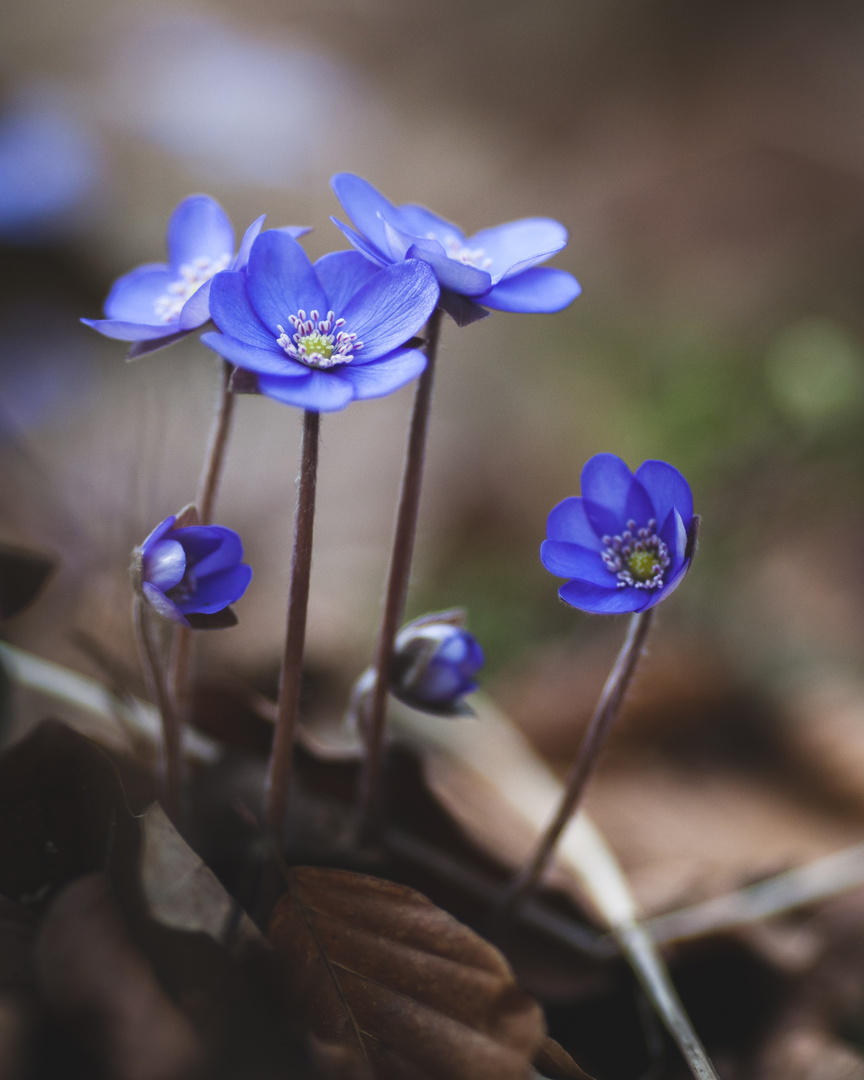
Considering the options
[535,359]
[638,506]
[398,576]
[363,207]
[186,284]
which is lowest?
[535,359]

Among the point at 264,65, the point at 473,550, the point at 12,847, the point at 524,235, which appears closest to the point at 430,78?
the point at 264,65

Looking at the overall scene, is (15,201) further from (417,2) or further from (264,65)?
(417,2)

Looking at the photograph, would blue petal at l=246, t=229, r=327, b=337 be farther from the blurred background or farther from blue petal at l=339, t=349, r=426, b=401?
the blurred background

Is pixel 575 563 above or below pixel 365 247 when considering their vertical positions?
below

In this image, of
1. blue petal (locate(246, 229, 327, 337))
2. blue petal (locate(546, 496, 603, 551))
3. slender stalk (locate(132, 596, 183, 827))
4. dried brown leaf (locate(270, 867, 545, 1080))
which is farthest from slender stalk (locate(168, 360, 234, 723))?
blue petal (locate(546, 496, 603, 551))

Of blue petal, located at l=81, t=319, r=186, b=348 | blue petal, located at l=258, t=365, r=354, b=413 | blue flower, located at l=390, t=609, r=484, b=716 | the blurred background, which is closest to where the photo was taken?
blue petal, located at l=258, t=365, r=354, b=413

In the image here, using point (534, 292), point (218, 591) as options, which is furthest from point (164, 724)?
point (534, 292)

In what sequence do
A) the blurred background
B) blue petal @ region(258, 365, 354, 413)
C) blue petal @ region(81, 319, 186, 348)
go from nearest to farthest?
blue petal @ region(258, 365, 354, 413), blue petal @ region(81, 319, 186, 348), the blurred background

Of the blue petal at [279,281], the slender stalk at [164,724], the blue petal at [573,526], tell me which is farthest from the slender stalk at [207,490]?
the blue petal at [573,526]

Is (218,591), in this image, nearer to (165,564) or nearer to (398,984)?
(165,564)
